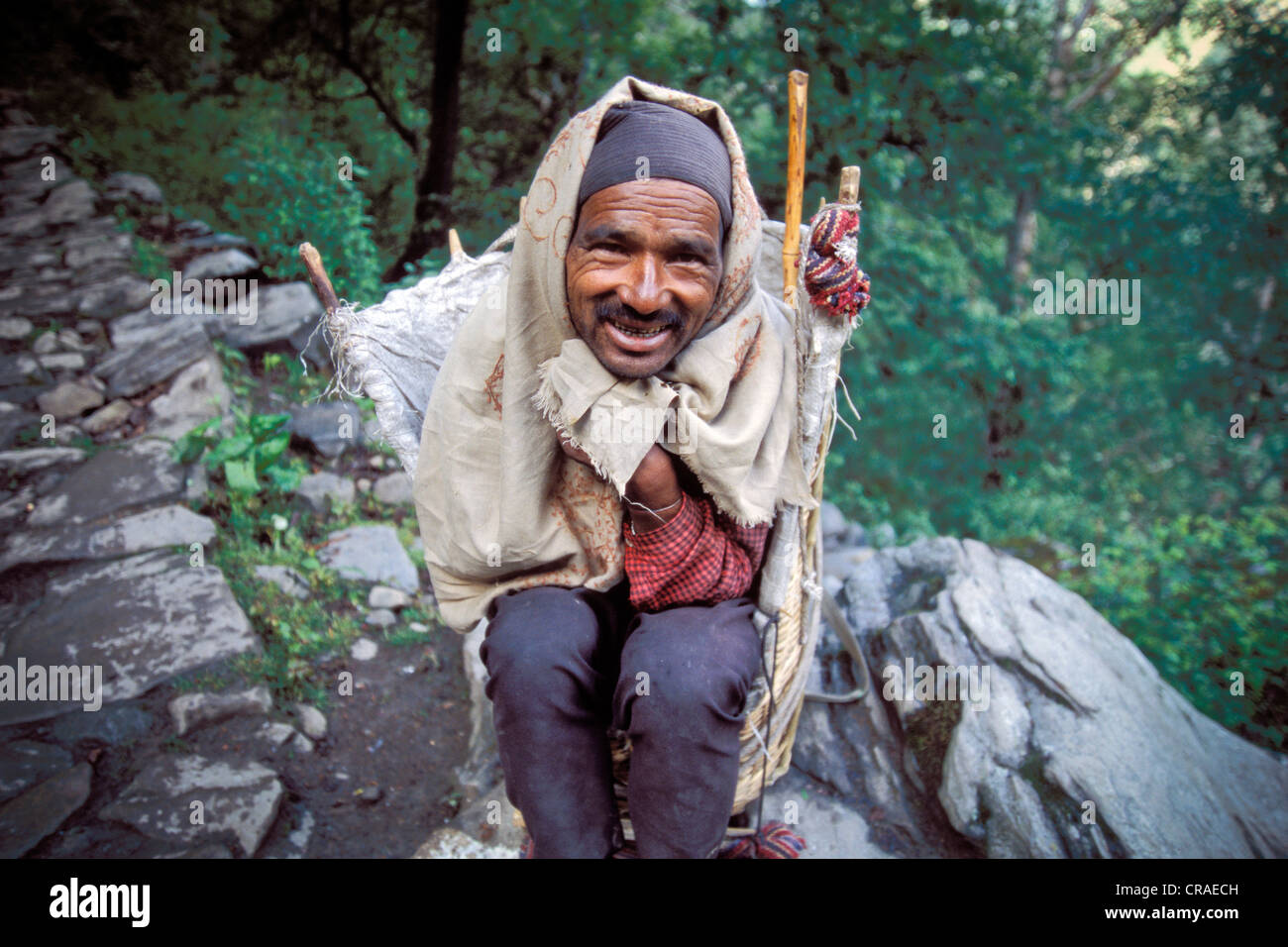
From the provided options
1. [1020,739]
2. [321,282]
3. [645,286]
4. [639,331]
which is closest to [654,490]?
[639,331]

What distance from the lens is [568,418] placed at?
1728 mm

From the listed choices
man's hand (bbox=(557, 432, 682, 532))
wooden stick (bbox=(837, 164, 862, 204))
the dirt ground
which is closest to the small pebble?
the dirt ground

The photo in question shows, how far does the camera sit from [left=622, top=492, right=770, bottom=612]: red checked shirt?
1.90 metres

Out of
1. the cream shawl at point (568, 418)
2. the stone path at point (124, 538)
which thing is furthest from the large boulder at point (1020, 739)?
the stone path at point (124, 538)

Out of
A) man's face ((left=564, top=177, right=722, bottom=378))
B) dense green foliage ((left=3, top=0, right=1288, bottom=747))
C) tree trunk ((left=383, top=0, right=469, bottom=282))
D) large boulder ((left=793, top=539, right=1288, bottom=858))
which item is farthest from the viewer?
tree trunk ((left=383, top=0, right=469, bottom=282))

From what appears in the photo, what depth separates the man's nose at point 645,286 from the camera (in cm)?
165

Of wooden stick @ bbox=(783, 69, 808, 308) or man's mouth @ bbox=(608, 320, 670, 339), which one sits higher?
wooden stick @ bbox=(783, 69, 808, 308)

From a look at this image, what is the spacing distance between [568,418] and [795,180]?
2.83 ft

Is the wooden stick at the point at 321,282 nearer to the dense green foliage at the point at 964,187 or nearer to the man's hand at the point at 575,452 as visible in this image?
the man's hand at the point at 575,452

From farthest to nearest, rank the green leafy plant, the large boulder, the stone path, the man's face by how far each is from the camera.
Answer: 1. the green leafy plant
2. the stone path
3. the large boulder
4. the man's face

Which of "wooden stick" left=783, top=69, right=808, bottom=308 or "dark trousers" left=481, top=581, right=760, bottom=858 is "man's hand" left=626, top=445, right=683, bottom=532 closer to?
"dark trousers" left=481, top=581, right=760, bottom=858

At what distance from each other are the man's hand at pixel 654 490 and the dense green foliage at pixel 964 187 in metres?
2.97

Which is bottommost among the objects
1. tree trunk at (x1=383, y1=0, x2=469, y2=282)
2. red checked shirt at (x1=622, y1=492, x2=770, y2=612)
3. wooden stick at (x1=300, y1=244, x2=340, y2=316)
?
red checked shirt at (x1=622, y1=492, x2=770, y2=612)
